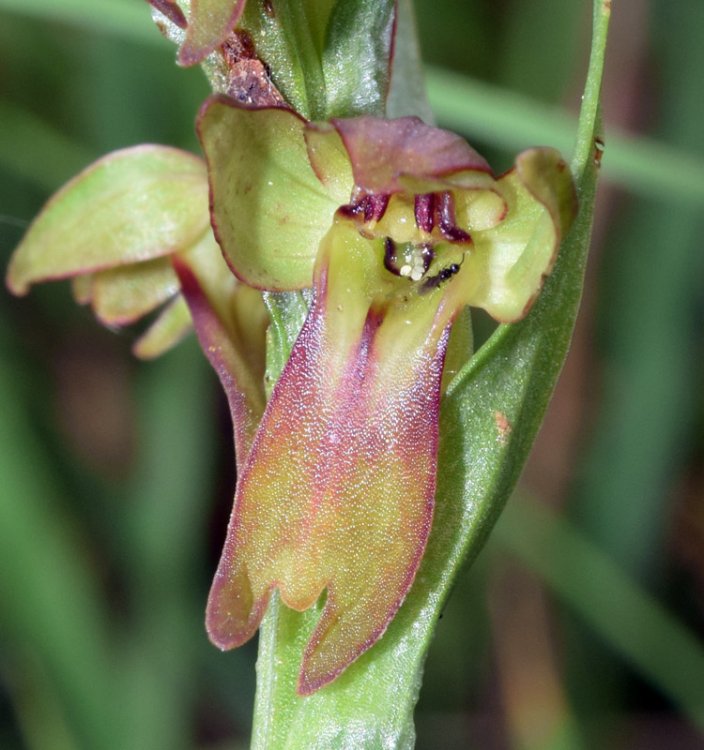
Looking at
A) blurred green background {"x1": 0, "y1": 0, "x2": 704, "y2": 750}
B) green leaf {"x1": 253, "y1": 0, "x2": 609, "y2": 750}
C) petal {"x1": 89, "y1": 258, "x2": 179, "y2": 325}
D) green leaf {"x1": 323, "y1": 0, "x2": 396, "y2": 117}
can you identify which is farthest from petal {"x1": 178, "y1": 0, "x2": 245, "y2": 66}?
blurred green background {"x1": 0, "y1": 0, "x2": 704, "y2": 750}

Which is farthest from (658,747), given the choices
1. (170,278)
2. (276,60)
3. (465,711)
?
(276,60)

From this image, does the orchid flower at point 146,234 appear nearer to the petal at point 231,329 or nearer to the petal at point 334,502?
the petal at point 231,329

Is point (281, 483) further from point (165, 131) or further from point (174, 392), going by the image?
point (165, 131)

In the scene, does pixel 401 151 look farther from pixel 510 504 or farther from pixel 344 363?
pixel 510 504

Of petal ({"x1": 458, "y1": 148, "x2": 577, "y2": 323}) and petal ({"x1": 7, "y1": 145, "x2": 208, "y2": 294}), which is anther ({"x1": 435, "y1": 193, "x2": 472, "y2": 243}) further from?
petal ({"x1": 7, "y1": 145, "x2": 208, "y2": 294})

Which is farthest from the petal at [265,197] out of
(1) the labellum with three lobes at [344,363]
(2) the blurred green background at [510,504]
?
(2) the blurred green background at [510,504]

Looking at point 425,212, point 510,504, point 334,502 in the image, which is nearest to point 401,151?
point 425,212
